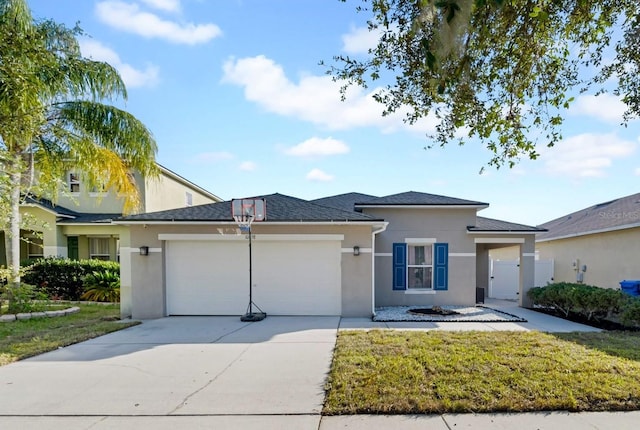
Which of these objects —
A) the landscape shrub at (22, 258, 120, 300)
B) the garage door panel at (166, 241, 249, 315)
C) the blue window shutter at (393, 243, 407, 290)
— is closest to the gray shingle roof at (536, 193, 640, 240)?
the blue window shutter at (393, 243, 407, 290)

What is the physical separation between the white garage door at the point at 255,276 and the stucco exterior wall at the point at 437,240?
2.46 meters

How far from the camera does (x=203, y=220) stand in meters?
10.1

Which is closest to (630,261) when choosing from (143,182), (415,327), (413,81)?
(415,327)

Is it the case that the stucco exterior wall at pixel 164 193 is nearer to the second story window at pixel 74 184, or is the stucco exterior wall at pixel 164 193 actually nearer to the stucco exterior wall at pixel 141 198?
the stucco exterior wall at pixel 141 198

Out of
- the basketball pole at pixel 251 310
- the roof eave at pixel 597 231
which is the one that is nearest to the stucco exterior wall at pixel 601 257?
the roof eave at pixel 597 231

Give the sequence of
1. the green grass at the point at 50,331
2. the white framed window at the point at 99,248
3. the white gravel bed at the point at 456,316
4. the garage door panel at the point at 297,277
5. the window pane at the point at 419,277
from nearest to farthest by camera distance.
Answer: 1. the green grass at the point at 50,331
2. the white gravel bed at the point at 456,316
3. the garage door panel at the point at 297,277
4. the window pane at the point at 419,277
5. the white framed window at the point at 99,248

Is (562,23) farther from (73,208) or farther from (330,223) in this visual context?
(73,208)

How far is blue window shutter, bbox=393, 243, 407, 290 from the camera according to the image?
12.0m

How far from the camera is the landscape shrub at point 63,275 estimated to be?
47.7 ft

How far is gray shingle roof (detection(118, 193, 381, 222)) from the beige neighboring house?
6184 mm

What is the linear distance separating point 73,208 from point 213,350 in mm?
14872

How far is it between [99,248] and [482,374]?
18.1 meters

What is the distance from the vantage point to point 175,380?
5.21m

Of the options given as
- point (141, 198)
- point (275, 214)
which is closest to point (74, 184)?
point (141, 198)
